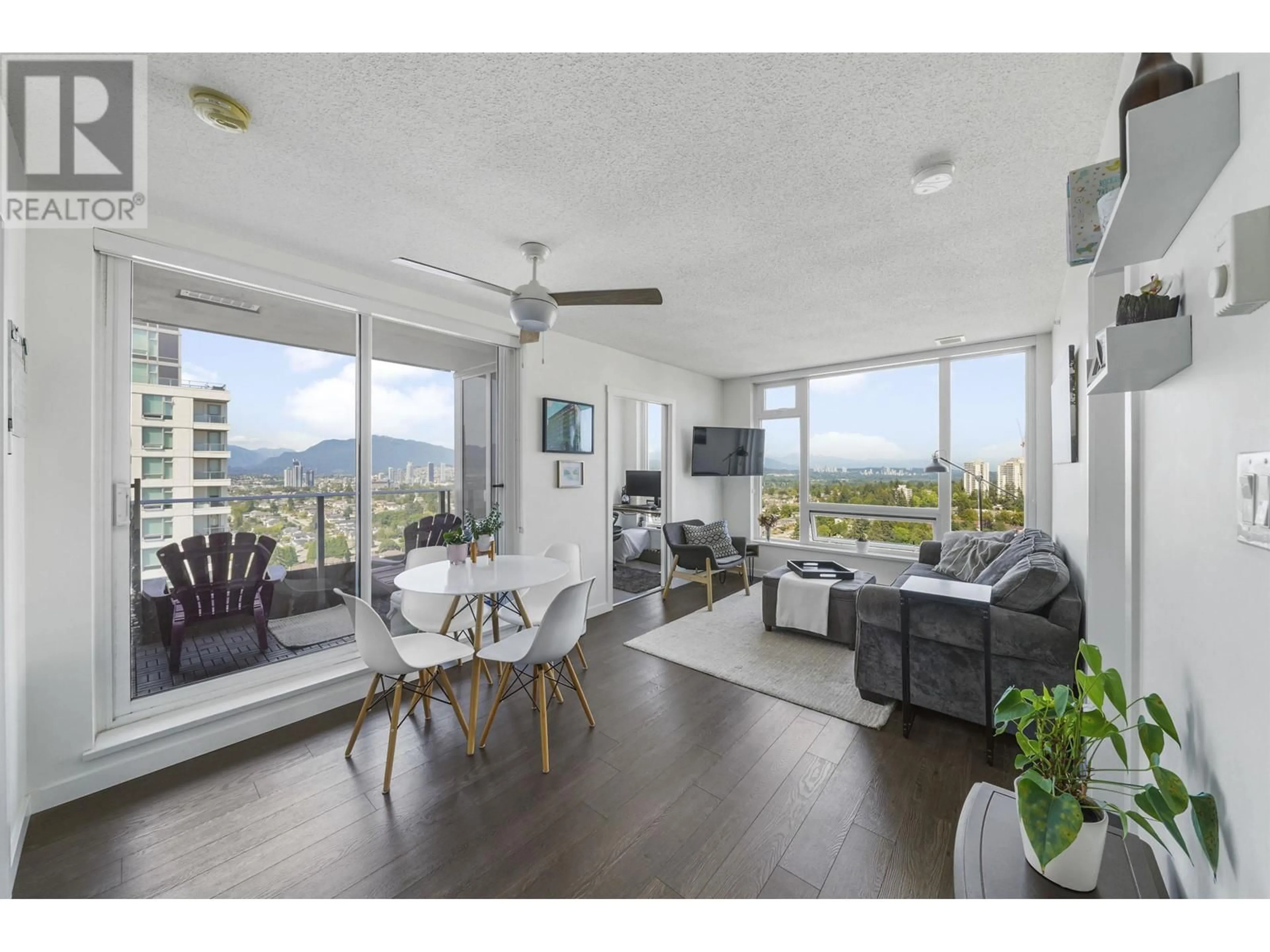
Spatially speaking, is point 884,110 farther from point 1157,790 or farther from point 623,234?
point 1157,790

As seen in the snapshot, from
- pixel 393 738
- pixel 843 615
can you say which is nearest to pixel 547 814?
pixel 393 738

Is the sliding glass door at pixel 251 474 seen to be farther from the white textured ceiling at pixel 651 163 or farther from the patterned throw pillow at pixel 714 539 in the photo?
the patterned throw pillow at pixel 714 539

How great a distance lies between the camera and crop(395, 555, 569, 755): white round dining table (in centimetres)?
230

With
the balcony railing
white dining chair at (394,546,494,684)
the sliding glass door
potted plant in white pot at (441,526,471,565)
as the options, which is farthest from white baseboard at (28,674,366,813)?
potted plant in white pot at (441,526,471,565)

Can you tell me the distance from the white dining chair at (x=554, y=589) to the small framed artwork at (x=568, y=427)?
952 mm

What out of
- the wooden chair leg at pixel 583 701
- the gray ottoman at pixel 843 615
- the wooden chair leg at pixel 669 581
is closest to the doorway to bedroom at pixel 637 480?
the wooden chair leg at pixel 669 581

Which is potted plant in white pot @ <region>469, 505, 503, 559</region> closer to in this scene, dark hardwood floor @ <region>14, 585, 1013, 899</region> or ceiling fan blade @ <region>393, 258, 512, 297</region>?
dark hardwood floor @ <region>14, 585, 1013, 899</region>

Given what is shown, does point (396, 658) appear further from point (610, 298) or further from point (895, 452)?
point (895, 452)

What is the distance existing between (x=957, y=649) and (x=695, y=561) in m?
2.57

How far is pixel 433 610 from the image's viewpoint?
9.95 ft

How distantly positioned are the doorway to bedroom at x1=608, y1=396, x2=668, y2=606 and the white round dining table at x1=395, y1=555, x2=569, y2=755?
2193mm

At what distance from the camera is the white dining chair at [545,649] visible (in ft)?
7.28
